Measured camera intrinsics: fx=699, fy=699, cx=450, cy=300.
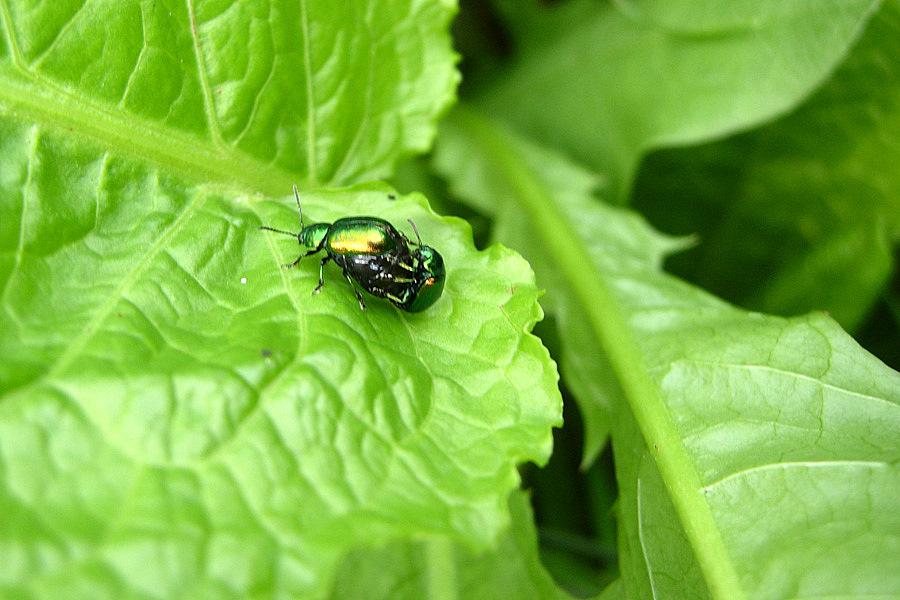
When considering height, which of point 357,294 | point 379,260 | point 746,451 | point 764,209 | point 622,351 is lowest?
point 764,209

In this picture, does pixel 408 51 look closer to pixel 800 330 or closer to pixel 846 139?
pixel 800 330

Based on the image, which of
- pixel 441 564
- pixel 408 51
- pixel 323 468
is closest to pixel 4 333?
pixel 323 468

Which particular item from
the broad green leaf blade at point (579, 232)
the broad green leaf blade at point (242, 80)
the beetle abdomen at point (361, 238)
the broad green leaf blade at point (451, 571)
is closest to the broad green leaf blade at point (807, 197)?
the broad green leaf blade at point (579, 232)

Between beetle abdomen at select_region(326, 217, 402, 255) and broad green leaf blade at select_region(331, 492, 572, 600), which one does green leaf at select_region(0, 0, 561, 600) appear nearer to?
beetle abdomen at select_region(326, 217, 402, 255)

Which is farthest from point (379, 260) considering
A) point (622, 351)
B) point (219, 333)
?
point (622, 351)

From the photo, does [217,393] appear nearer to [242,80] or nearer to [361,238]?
[361,238]

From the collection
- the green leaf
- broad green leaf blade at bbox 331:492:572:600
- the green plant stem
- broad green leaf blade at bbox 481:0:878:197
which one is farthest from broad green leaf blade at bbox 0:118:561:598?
broad green leaf blade at bbox 481:0:878:197
